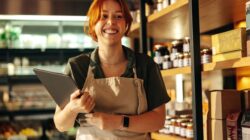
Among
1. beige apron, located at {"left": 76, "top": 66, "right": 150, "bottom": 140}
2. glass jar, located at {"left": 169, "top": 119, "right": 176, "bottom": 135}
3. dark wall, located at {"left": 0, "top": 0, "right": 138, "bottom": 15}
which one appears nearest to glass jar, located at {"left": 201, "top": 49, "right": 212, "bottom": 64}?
beige apron, located at {"left": 76, "top": 66, "right": 150, "bottom": 140}

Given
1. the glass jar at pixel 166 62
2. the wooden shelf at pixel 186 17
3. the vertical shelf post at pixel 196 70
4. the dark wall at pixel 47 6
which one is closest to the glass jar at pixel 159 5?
the wooden shelf at pixel 186 17

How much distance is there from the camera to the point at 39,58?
381cm

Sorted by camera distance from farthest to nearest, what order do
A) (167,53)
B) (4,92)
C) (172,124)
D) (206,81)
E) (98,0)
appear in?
(4,92) < (206,81) < (167,53) < (172,124) < (98,0)

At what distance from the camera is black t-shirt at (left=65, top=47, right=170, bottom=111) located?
1.59 metres

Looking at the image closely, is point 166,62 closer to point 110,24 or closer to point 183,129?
point 183,129

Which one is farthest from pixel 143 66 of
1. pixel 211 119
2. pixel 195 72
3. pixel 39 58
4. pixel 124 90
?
pixel 39 58

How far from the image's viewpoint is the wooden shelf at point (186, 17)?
1.84 metres

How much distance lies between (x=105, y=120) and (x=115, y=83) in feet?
0.62

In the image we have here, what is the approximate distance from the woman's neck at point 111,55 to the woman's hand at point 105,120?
268 mm

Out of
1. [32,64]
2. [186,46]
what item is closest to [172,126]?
[186,46]

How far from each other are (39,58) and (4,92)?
1.58ft

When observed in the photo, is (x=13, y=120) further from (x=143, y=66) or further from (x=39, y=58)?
(x=143, y=66)

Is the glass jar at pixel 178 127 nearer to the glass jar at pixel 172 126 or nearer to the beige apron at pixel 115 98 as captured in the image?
the glass jar at pixel 172 126

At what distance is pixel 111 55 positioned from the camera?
163cm
